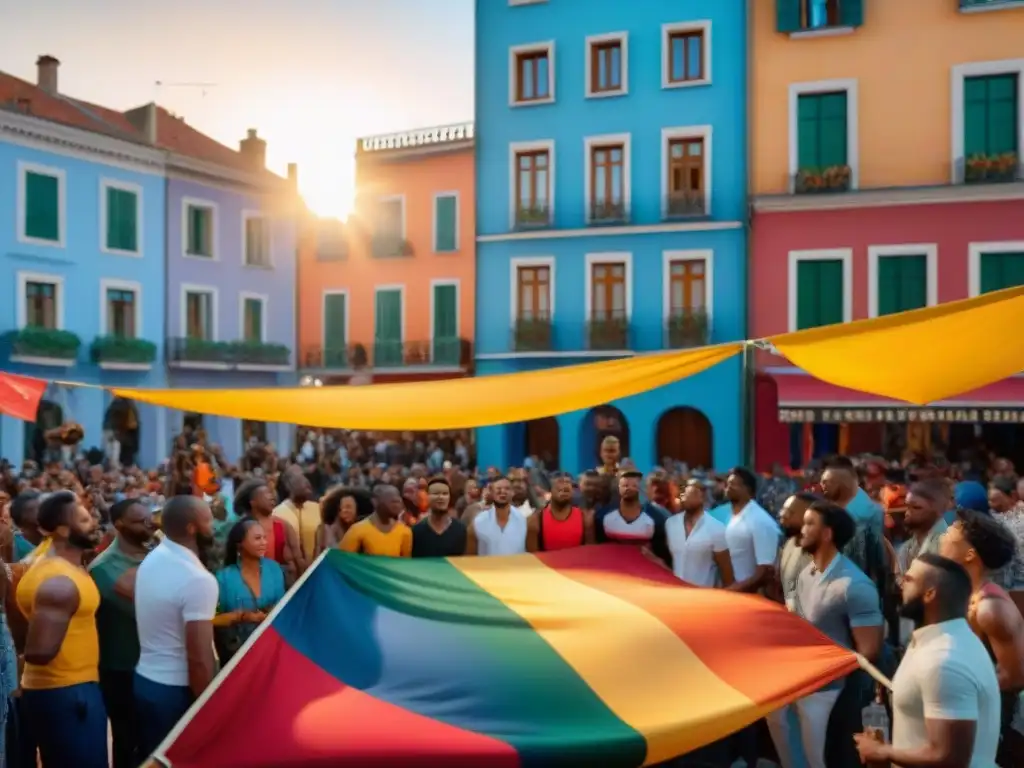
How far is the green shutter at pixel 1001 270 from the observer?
73.4ft

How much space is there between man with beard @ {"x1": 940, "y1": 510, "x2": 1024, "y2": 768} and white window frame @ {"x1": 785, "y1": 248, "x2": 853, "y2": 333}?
18394mm

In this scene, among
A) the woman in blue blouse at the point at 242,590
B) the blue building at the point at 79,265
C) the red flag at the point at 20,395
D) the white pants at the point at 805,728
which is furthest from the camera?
the blue building at the point at 79,265

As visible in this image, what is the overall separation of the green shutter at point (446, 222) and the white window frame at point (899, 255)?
1442 centimetres

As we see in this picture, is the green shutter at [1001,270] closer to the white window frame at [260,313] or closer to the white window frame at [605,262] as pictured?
the white window frame at [605,262]

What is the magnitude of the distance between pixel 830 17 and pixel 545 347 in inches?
378

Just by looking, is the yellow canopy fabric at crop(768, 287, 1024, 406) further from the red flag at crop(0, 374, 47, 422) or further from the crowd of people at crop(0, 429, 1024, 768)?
the red flag at crop(0, 374, 47, 422)

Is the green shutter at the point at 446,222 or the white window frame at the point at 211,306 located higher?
the green shutter at the point at 446,222

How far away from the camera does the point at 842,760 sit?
5820 mm

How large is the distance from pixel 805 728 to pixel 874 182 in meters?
19.5

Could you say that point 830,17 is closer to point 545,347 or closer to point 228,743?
point 545,347

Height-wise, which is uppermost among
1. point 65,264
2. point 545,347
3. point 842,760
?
point 65,264

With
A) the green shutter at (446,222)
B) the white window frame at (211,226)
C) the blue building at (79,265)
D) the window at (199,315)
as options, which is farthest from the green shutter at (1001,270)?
the white window frame at (211,226)

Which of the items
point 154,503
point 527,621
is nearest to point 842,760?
point 527,621

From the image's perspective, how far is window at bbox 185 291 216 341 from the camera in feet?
108
